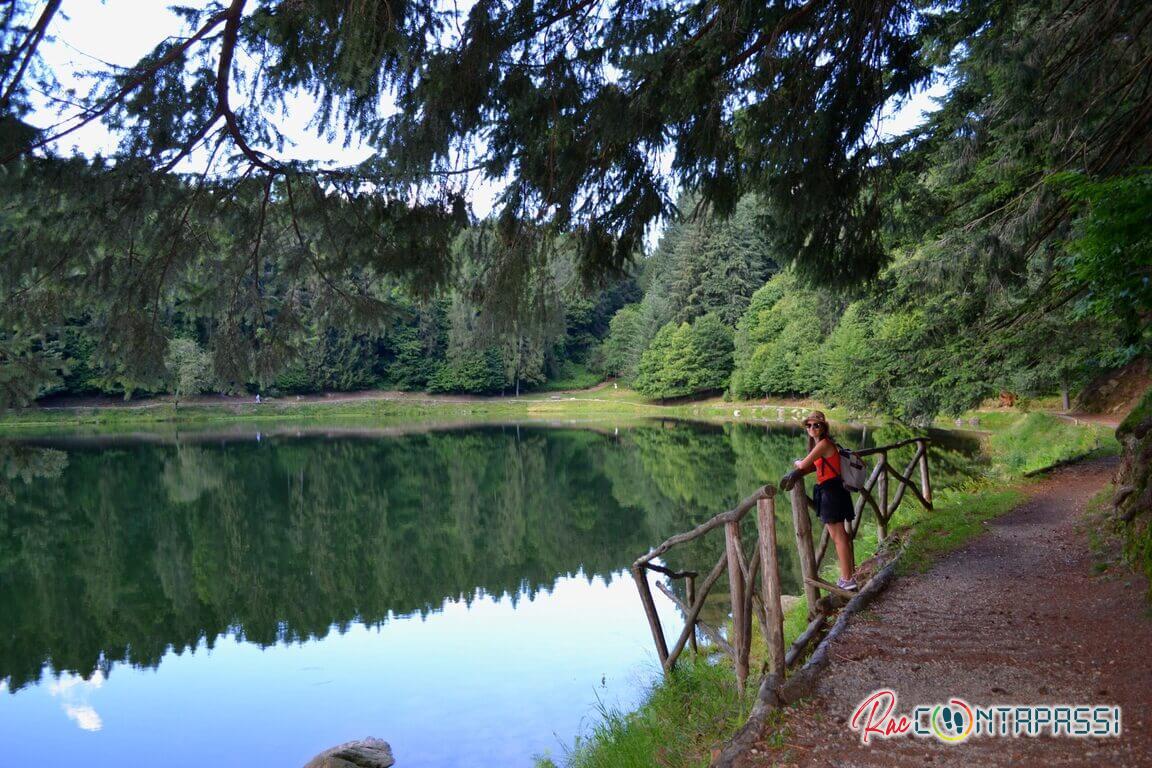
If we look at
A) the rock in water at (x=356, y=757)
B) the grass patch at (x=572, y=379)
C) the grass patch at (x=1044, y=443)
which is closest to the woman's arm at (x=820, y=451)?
the rock in water at (x=356, y=757)

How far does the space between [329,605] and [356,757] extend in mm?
5637

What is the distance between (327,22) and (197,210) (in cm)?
171

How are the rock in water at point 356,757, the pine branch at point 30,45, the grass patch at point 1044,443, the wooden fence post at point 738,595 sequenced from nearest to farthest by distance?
the pine branch at point 30,45
the wooden fence post at point 738,595
the rock in water at point 356,757
the grass patch at point 1044,443

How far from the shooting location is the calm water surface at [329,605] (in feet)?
26.6

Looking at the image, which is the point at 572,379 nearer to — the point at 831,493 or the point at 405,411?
the point at 405,411

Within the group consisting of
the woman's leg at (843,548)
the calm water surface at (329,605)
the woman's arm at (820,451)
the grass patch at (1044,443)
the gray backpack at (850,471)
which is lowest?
the calm water surface at (329,605)

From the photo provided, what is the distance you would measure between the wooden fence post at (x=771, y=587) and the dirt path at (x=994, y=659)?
27 centimetres

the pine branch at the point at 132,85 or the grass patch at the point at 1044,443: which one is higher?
the pine branch at the point at 132,85

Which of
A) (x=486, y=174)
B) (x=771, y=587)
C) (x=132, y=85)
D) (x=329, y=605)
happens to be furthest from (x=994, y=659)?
(x=329, y=605)

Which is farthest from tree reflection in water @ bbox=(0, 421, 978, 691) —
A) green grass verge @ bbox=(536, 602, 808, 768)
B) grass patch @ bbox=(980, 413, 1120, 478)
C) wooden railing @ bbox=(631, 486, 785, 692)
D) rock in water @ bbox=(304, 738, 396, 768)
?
wooden railing @ bbox=(631, 486, 785, 692)

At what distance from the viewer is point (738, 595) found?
4.83m

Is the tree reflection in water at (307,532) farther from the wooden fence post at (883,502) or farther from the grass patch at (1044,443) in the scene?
the wooden fence post at (883,502)

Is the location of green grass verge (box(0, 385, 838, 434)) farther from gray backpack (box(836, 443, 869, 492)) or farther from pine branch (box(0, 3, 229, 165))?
pine branch (box(0, 3, 229, 165))

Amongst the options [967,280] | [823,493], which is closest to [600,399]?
[967,280]
